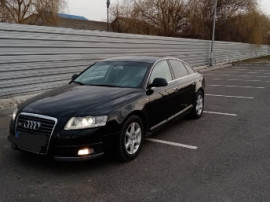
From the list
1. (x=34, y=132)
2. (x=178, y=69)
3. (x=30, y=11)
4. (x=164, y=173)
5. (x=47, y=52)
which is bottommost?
(x=164, y=173)

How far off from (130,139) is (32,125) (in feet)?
4.47

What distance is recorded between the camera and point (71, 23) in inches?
1253

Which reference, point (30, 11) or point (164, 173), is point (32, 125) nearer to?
point (164, 173)

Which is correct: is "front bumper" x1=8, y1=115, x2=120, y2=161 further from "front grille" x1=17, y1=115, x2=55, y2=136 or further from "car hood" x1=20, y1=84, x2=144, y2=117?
"car hood" x1=20, y1=84, x2=144, y2=117

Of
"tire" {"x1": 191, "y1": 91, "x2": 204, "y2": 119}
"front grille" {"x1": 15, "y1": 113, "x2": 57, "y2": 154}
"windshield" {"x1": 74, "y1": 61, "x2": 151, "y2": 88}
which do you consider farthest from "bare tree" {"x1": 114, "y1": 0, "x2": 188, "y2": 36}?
"front grille" {"x1": 15, "y1": 113, "x2": 57, "y2": 154}

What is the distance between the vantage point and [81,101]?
4078 mm

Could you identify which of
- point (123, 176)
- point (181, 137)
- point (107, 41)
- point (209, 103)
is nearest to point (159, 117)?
point (181, 137)

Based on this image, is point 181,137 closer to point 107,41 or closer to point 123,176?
point 123,176

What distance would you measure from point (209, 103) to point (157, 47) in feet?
25.4

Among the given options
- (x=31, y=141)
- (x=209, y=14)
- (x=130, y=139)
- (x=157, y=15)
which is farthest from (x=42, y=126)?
(x=209, y=14)

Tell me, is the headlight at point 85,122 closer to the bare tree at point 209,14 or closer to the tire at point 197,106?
the tire at point 197,106

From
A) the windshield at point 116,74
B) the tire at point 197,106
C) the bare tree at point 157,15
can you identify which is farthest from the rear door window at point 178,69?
the bare tree at point 157,15

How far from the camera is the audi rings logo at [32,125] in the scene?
3745 mm

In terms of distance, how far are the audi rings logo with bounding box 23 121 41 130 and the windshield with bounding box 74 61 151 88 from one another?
145cm
